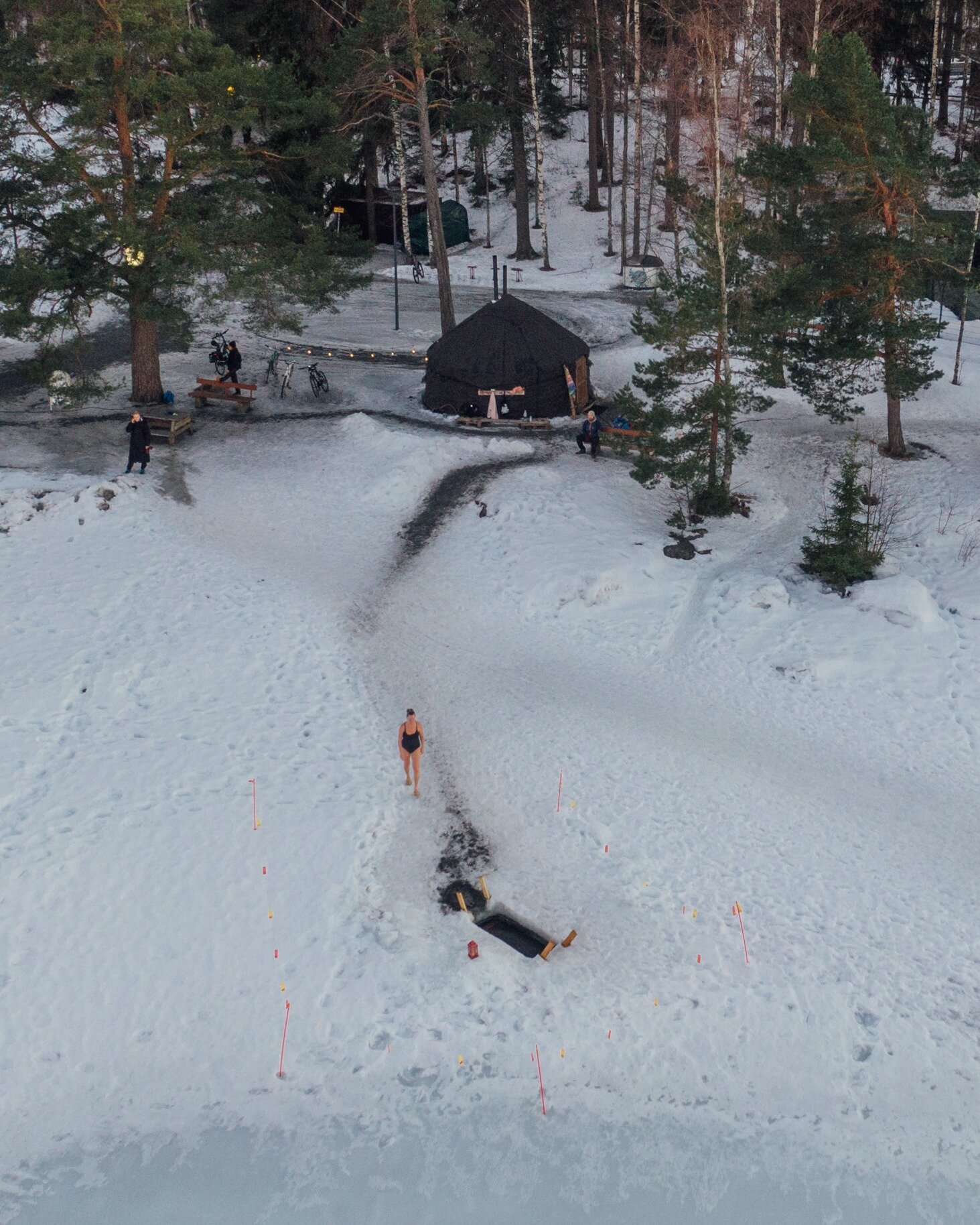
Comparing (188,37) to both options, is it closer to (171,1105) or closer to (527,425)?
(527,425)

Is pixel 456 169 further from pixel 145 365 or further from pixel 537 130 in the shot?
pixel 145 365

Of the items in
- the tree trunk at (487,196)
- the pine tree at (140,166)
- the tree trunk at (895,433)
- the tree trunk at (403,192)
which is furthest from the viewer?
the tree trunk at (487,196)

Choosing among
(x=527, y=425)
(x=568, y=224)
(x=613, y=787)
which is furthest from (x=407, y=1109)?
(x=568, y=224)

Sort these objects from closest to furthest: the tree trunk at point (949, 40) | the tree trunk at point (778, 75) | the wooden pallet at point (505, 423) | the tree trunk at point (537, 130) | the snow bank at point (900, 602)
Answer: the snow bank at point (900, 602), the wooden pallet at point (505, 423), the tree trunk at point (778, 75), the tree trunk at point (537, 130), the tree trunk at point (949, 40)

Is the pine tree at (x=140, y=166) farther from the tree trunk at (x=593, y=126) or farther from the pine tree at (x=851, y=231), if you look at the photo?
the tree trunk at (x=593, y=126)

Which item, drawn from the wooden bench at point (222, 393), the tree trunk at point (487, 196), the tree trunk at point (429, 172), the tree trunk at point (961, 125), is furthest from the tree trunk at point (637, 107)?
the wooden bench at point (222, 393)

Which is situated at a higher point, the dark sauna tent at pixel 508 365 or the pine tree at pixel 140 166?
the pine tree at pixel 140 166

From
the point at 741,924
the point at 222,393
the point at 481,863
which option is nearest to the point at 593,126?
the point at 222,393
